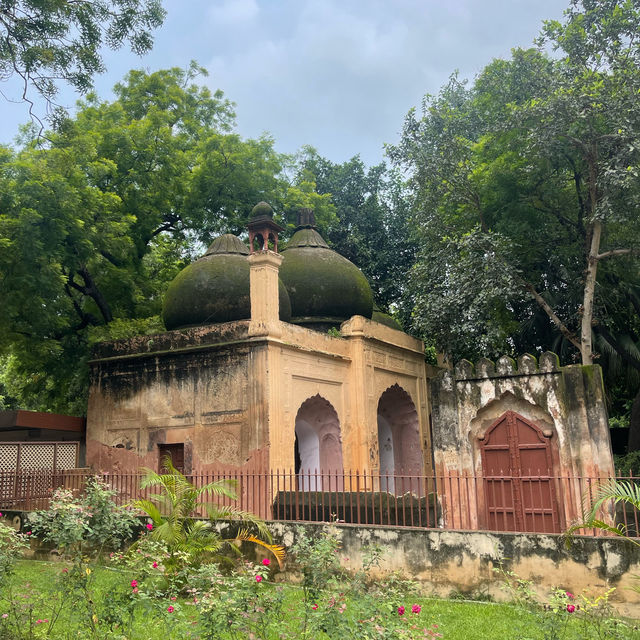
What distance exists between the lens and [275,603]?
441 centimetres

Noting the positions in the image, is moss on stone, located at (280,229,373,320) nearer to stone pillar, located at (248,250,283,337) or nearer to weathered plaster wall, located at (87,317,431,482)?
weathered plaster wall, located at (87,317,431,482)

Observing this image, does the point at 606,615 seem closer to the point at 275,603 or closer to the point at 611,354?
the point at 275,603

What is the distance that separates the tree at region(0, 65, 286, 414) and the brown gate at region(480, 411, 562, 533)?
27.5ft

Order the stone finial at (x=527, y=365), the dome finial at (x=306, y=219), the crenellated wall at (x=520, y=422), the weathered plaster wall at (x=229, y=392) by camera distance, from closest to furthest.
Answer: the crenellated wall at (x=520, y=422), the stone finial at (x=527, y=365), the weathered plaster wall at (x=229, y=392), the dome finial at (x=306, y=219)

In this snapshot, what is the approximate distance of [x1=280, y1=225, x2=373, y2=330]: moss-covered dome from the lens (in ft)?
49.0

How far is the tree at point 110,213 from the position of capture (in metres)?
12.9

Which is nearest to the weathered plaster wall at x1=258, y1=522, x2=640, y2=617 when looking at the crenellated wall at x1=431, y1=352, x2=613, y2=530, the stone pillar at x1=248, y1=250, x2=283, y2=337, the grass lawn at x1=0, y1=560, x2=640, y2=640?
the grass lawn at x1=0, y1=560, x2=640, y2=640

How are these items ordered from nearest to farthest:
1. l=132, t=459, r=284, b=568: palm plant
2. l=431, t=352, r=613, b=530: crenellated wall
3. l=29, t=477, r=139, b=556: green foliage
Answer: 1. l=29, t=477, r=139, b=556: green foliage
2. l=132, t=459, r=284, b=568: palm plant
3. l=431, t=352, r=613, b=530: crenellated wall

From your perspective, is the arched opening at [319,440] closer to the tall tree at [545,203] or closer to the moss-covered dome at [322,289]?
the moss-covered dome at [322,289]

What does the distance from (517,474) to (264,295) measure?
5.14 meters

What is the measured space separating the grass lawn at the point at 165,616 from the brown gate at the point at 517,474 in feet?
9.67

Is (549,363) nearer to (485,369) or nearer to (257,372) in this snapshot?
(485,369)

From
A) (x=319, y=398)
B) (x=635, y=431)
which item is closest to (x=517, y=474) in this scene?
(x=319, y=398)

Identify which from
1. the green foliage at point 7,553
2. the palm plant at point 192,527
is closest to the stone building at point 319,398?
the palm plant at point 192,527
